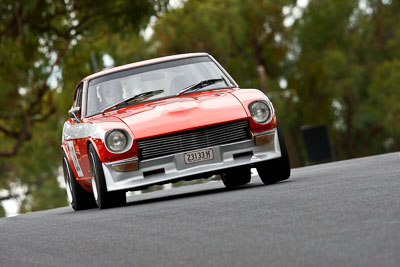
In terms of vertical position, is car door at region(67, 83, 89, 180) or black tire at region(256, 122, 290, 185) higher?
car door at region(67, 83, 89, 180)

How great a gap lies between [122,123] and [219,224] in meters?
3.63

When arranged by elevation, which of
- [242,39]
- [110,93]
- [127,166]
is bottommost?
[127,166]

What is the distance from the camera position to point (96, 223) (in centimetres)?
926

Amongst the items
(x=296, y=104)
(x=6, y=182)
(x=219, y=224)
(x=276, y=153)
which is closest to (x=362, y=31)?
(x=296, y=104)

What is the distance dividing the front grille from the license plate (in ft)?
0.15

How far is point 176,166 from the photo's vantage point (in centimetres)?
1066

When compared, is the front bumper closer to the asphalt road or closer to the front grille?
the front grille

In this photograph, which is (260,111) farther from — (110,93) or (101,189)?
(110,93)

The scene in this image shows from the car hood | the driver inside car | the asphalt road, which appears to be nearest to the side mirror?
the driver inside car

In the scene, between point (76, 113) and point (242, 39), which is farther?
point (242, 39)

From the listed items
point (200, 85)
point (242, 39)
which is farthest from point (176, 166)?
point (242, 39)

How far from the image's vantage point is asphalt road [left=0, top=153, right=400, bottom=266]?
5520 millimetres

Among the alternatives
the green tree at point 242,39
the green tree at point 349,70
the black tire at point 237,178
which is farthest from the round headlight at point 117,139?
the green tree at point 349,70

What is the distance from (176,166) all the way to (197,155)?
252 millimetres
